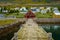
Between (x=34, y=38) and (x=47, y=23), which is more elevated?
(x=34, y=38)

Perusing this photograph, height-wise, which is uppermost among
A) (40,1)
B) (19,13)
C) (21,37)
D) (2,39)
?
(21,37)

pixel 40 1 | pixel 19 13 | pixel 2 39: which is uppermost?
pixel 2 39

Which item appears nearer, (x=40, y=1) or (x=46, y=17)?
(x=46, y=17)

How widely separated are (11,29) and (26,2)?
119 ft

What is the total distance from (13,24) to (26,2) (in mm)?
34002

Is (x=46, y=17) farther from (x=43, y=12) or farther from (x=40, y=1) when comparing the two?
(x=40, y=1)

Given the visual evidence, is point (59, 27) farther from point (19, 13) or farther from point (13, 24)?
point (19, 13)

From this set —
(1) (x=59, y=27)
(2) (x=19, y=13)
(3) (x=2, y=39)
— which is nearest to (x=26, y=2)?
(2) (x=19, y=13)

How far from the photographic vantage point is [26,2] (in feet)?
252

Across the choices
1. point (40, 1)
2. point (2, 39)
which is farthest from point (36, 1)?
point (2, 39)

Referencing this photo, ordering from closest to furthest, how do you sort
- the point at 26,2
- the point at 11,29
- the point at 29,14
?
the point at 11,29
the point at 29,14
the point at 26,2

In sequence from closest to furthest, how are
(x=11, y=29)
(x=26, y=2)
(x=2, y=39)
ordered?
(x=2, y=39), (x=11, y=29), (x=26, y=2)

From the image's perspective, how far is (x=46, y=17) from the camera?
4984cm

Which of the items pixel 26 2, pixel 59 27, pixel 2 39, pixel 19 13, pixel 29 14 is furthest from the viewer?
pixel 26 2
